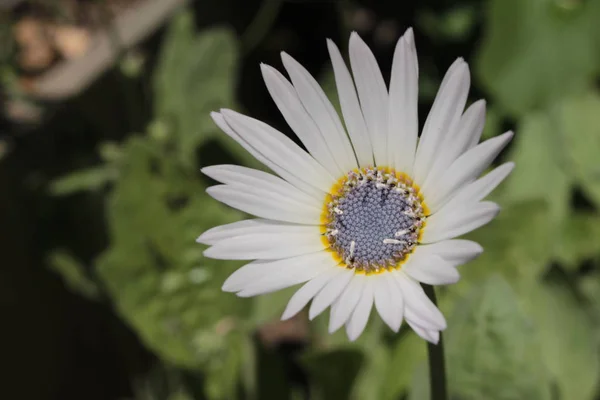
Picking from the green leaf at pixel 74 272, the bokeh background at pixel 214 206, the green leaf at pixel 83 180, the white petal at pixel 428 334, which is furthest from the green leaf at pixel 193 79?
the white petal at pixel 428 334

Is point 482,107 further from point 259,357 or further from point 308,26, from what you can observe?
point 308,26

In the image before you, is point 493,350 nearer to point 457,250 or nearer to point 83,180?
point 457,250

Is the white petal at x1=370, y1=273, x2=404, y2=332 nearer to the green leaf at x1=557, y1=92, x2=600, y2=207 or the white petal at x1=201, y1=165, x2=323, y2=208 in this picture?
the white petal at x1=201, y1=165, x2=323, y2=208

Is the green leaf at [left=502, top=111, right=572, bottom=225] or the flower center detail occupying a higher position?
the green leaf at [left=502, top=111, right=572, bottom=225]

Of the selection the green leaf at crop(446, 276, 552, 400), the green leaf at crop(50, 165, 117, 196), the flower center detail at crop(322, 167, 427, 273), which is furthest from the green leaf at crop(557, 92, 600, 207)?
the green leaf at crop(50, 165, 117, 196)

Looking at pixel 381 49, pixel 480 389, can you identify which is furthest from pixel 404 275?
pixel 381 49

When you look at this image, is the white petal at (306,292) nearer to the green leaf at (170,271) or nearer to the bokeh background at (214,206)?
the bokeh background at (214,206)
